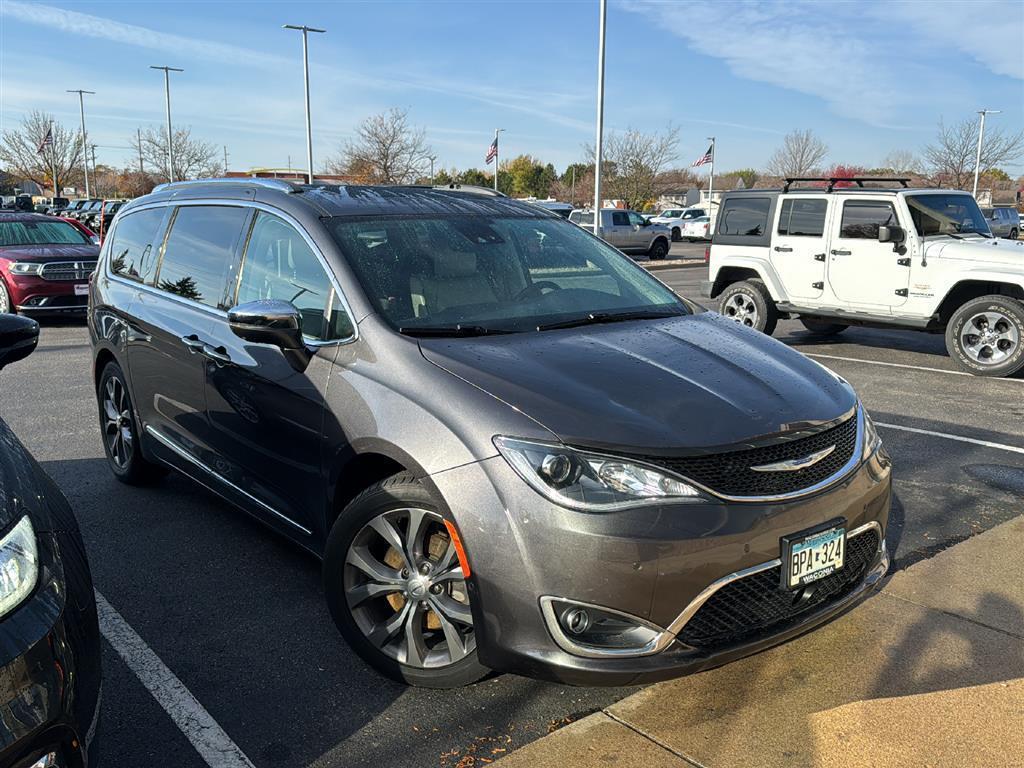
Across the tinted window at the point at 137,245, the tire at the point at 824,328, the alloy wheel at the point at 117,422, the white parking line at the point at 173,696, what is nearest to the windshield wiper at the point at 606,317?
the white parking line at the point at 173,696

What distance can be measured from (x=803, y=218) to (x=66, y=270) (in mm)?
9867

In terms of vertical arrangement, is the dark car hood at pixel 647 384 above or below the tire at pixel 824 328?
above

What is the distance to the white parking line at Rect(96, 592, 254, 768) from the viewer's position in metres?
2.76

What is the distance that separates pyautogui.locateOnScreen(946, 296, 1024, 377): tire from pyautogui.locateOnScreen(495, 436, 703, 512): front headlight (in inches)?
305

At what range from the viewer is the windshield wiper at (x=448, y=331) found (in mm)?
3271

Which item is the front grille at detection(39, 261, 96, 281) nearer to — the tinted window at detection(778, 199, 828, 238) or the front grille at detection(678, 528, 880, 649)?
the tinted window at detection(778, 199, 828, 238)

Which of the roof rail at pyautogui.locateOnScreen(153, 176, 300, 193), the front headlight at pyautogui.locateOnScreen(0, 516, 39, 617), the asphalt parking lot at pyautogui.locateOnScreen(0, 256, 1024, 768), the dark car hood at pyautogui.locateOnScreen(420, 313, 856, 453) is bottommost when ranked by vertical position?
the asphalt parking lot at pyautogui.locateOnScreen(0, 256, 1024, 768)

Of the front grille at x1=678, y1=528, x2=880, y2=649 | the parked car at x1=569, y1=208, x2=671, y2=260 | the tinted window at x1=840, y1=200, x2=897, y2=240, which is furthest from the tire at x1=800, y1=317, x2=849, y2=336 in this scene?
the parked car at x1=569, y1=208, x2=671, y2=260

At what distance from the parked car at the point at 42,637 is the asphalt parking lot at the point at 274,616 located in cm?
79

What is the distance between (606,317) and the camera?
3.75m

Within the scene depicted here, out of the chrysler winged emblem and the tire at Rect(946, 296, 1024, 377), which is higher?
the chrysler winged emblem

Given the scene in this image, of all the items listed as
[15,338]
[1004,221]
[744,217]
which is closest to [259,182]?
[15,338]

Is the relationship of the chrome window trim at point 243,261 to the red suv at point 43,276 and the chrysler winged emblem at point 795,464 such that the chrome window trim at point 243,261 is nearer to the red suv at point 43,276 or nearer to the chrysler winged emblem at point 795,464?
the chrysler winged emblem at point 795,464

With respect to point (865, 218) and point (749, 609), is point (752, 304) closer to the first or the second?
point (865, 218)
